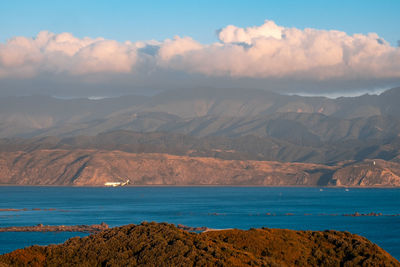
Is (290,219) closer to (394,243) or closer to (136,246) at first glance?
(394,243)

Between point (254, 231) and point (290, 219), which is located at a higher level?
point (254, 231)

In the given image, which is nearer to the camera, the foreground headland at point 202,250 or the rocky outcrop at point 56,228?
the foreground headland at point 202,250

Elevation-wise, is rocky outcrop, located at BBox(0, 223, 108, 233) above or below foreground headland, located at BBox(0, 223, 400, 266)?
below

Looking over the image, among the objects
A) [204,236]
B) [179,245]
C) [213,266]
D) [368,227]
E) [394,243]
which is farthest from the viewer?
[368,227]

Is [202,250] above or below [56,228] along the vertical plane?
above

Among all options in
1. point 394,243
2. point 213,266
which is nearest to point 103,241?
point 213,266

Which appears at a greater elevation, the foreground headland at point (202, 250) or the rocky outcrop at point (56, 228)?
the foreground headland at point (202, 250)

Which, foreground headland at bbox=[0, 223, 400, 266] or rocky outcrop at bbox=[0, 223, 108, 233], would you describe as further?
rocky outcrop at bbox=[0, 223, 108, 233]

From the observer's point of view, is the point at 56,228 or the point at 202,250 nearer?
the point at 202,250
